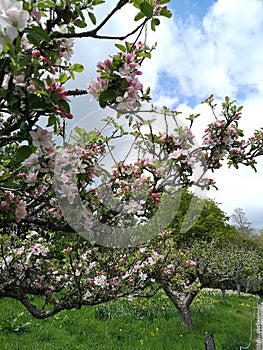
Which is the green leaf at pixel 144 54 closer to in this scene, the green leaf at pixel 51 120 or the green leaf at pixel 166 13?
the green leaf at pixel 166 13

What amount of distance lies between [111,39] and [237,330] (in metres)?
8.98

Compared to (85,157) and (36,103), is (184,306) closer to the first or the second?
(85,157)

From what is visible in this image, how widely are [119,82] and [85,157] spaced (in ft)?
2.93

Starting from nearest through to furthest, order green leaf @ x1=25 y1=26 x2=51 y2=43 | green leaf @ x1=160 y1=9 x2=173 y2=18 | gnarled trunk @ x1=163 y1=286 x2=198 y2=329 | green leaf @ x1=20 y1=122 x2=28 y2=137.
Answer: green leaf @ x1=25 y1=26 x2=51 y2=43 < green leaf @ x1=20 y1=122 x2=28 y2=137 < green leaf @ x1=160 y1=9 x2=173 y2=18 < gnarled trunk @ x1=163 y1=286 x2=198 y2=329

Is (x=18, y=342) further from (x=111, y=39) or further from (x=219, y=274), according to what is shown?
(x=111, y=39)

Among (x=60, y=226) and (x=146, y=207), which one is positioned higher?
(x=146, y=207)

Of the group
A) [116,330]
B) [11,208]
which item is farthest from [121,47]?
[116,330]

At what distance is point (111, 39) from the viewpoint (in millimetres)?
1574

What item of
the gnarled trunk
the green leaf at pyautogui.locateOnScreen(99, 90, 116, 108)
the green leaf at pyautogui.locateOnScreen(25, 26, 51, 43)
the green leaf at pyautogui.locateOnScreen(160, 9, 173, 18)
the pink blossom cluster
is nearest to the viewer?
the green leaf at pyautogui.locateOnScreen(25, 26, 51, 43)

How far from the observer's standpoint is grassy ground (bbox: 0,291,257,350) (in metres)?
6.11

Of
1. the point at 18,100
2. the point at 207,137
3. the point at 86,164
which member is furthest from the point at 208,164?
A: the point at 18,100

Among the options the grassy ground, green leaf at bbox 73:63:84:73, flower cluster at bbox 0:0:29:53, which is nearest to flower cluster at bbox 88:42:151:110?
green leaf at bbox 73:63:84:73

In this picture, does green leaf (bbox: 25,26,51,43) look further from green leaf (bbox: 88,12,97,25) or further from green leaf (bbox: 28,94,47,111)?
green leaf (bbox: 88,12,97,25)

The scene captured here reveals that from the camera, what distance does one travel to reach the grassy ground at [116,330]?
20.1 ft
